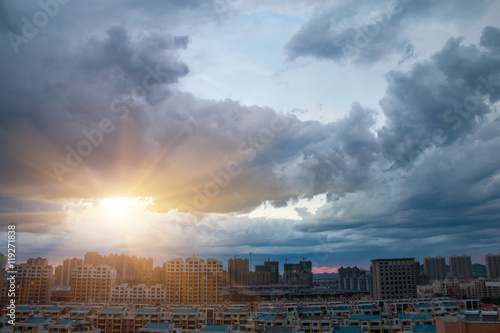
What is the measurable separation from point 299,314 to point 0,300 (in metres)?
24.6

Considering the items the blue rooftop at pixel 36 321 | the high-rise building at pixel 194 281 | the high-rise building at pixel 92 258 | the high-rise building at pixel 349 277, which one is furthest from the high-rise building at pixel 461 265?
the blue rooftop at pixel 36 321

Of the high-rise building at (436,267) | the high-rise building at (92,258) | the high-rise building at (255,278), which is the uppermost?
the high-rise building at (92,258)

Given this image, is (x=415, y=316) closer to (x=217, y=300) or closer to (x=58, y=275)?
(x=217, y=300)

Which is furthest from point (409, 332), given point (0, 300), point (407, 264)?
point (0, 300)

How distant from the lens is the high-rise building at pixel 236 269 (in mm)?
79062

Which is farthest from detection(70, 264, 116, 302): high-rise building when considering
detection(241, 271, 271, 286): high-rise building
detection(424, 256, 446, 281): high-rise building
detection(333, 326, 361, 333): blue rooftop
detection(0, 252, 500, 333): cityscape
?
detection(424, 256, 446, 281): high-rise building

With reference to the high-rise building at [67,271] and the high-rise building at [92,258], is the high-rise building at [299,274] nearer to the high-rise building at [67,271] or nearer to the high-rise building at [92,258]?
the high-rise building at [92,258]

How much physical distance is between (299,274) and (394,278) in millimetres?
53321

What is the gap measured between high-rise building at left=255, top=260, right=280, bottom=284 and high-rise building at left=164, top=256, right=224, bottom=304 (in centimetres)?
5527

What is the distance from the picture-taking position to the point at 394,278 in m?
42.1

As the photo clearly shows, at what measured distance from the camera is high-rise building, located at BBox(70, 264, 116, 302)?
39.8 metres

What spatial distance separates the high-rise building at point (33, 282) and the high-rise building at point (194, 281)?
11.8 m

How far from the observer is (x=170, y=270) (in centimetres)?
4097

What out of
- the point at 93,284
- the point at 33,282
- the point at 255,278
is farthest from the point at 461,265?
the point at 33,282
